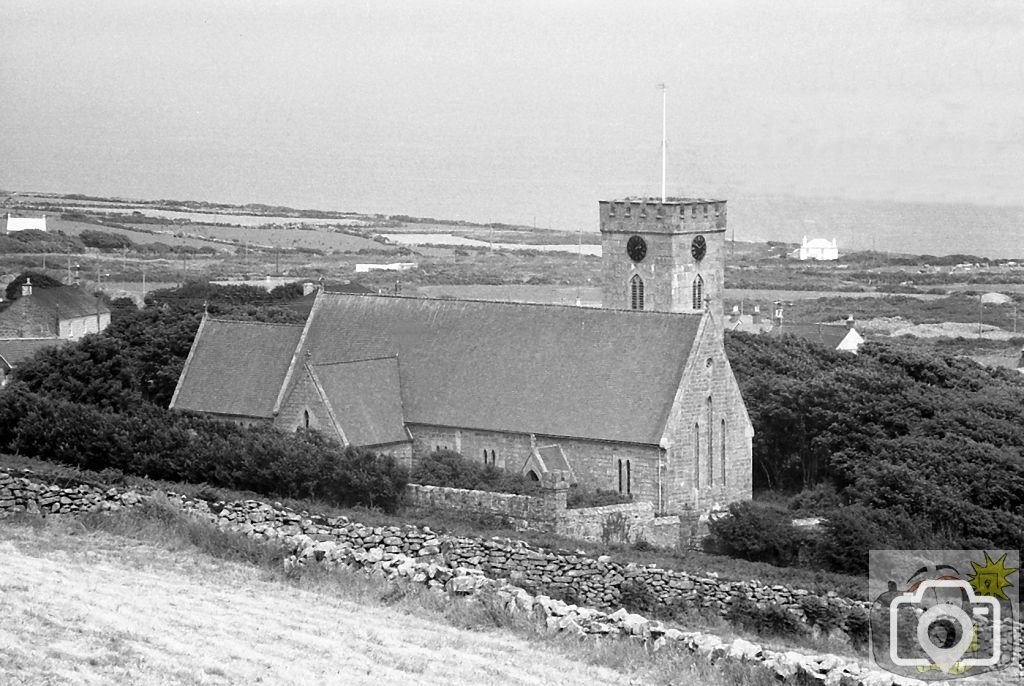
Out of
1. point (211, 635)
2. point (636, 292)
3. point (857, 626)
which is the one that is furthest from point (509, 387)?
point (211, 635)

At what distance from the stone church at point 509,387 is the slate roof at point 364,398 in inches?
1.5

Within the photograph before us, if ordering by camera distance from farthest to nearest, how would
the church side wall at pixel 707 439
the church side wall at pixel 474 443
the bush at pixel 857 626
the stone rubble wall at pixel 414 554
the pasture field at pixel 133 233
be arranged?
the pasture field at pixel 133 233 → the church side wall at pixel 474 443 → the church side wall at pixel 707 439 → the bush at pixel 857 626 → the stone rubble wall at pixel 414 554

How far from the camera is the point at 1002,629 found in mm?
27359

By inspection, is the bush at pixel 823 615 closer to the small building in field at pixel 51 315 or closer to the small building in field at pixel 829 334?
the small building in field at pixel 829 334

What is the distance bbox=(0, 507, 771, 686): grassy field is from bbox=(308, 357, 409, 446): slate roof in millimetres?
14039

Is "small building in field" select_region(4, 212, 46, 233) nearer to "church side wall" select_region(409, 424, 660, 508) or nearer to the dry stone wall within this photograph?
"church side wall" select_region(409, 424, 660, 508)

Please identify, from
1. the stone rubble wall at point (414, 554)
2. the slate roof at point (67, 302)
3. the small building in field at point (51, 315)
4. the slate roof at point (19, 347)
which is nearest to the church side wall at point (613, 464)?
the stone rubble wall at point (414, 554)

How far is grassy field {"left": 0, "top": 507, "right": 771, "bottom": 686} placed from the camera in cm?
1950

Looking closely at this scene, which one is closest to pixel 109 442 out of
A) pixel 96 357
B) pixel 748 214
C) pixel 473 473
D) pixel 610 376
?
pixel 473 473

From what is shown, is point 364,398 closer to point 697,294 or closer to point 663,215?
point 663,215

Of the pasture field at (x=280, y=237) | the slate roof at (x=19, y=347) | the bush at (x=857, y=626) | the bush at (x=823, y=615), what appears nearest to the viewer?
the bush at (x=857, y=626)

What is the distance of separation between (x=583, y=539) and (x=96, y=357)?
20.4m

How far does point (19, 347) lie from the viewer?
235ft

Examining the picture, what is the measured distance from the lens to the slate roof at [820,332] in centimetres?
7350
